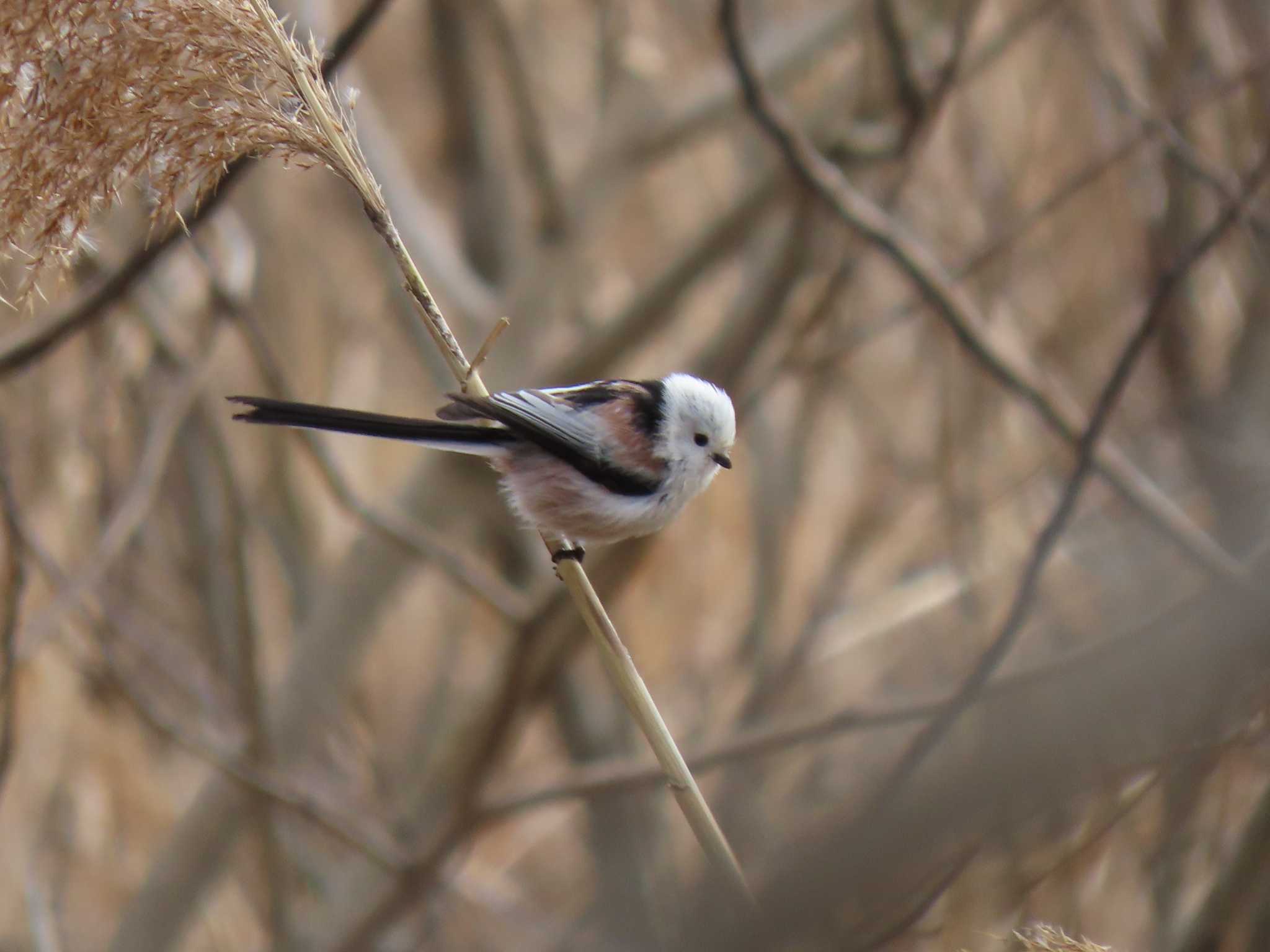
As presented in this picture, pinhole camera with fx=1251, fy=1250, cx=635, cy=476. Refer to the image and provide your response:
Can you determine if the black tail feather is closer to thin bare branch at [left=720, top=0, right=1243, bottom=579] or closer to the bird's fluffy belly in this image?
the bird's fluffy belly

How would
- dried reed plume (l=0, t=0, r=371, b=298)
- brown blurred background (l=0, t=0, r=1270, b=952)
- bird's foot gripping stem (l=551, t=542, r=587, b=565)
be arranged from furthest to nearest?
brown blurred background (l=0, t=0, r=1270, b=952) < bird's foot gripping stem (l=551, t=542, r=587, b=565) < dried reed plume (l=0, t=0, r=371, b=298)

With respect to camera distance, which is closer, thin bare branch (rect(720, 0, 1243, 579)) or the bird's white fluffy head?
the bird's white fluffy head

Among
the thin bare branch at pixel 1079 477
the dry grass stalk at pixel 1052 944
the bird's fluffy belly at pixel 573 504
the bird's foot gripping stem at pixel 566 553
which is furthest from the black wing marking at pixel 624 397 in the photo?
the dry grass stalk at pixel 1052 944

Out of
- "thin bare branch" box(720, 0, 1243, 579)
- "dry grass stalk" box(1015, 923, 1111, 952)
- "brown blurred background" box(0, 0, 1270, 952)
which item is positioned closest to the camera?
"dry grass stalk" box(1015, 923, 1111, 952)

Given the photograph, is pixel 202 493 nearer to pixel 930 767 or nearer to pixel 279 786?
pixel 279 786

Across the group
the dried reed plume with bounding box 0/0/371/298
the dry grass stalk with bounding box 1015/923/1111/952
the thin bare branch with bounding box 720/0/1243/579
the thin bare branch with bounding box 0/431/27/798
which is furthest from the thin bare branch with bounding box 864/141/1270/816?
the thin bare branch with bounding box 0/431/27/798

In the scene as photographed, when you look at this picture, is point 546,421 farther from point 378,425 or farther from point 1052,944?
point 1052,944

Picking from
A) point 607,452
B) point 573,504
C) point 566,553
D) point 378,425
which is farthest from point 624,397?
point 378,425
